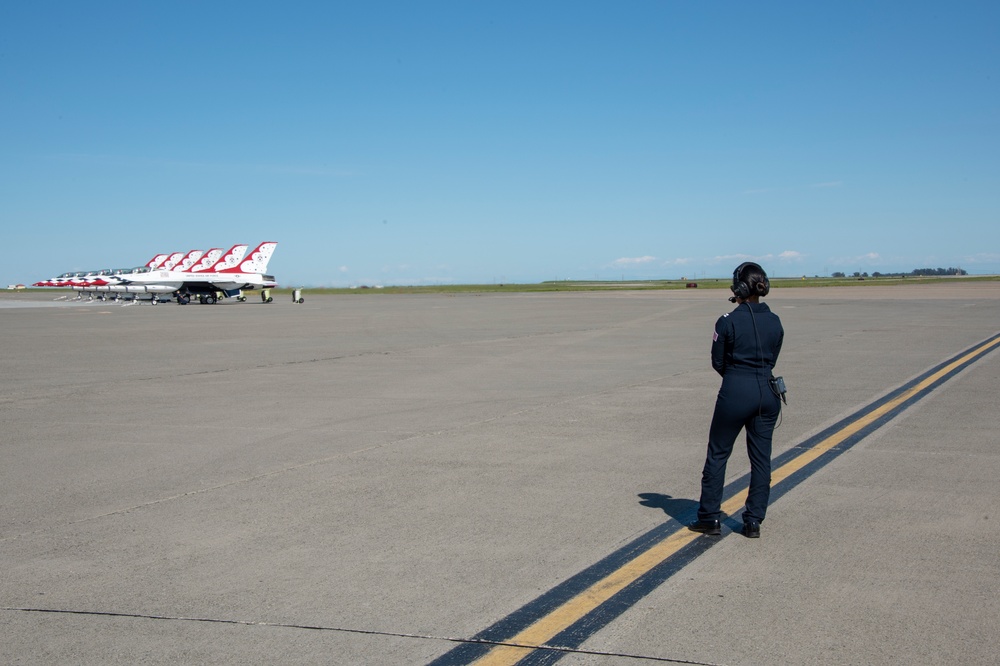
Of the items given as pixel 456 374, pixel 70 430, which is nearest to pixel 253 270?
pixel 456 374

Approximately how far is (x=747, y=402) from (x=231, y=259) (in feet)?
228

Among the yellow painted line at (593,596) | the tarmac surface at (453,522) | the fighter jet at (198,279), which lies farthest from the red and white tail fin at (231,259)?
the yellow painted line at (593,596)

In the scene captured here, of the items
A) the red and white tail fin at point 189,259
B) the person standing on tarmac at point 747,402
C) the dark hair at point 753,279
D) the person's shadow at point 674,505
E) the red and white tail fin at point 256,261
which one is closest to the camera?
the person standing on tarmac at point 747,402

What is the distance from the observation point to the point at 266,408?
1314 centimetres

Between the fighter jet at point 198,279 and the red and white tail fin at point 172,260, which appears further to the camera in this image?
the red and white tail fin at point 172,260

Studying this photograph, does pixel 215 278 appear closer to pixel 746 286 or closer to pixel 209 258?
pixel 209 258

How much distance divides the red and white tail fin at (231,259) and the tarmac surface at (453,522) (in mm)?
56358

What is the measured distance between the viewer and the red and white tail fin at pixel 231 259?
7081cm

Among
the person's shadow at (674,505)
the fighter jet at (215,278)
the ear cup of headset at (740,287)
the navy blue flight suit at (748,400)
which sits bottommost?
the person's shadow at (674,505)

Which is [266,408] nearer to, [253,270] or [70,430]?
[70,430]

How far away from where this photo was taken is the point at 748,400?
21.2 feet

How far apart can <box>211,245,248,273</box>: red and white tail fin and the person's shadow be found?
66942 millimetres

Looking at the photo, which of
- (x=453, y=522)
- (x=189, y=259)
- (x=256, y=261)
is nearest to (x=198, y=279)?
(x=256, y=261)

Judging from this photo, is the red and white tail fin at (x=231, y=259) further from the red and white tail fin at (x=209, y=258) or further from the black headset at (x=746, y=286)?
the black headset at (x=746, y=286)
